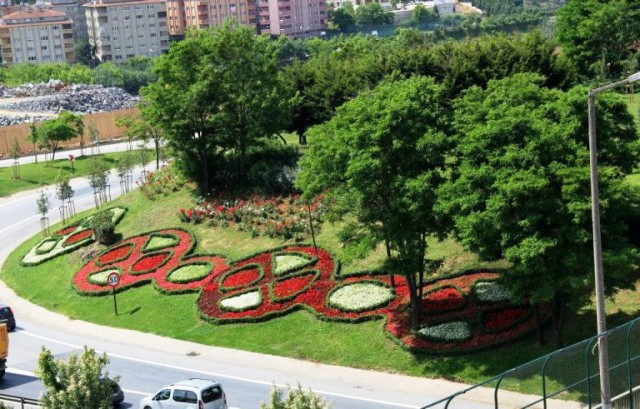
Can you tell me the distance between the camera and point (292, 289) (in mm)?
49031

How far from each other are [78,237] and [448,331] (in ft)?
103

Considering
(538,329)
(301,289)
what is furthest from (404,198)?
(301,289)

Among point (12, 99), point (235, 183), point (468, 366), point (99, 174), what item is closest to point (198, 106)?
point (235, 183)

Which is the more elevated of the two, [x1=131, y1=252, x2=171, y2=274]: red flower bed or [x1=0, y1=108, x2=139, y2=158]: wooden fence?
[x1=131, y1=252, x2=171, y2=274]: red flower bed

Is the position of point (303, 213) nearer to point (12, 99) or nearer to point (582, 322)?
point (582, 322)

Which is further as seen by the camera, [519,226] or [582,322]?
[582,322]

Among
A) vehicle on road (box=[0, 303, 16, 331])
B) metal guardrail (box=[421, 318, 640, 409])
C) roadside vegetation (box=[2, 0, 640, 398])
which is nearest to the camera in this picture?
metal guardrail (box=[421, 318, 640, 409])

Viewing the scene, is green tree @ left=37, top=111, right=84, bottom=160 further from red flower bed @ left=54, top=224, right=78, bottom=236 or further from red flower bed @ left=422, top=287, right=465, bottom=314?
red flower bed @ left=422, top=287, right=465, bottom=314

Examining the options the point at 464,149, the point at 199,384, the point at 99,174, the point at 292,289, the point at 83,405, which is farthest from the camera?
the point at 99,174

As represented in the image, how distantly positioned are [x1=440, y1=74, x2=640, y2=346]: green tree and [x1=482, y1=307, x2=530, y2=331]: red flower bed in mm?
2665

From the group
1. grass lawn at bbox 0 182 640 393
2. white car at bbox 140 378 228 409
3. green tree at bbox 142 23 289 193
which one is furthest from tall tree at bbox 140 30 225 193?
white car at bbox 140 378 228 409

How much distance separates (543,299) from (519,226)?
8.85 ft

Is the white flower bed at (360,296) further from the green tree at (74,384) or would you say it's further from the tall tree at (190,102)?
the tall tree at (190,102)

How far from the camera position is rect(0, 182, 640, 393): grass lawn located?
39.3 metres
